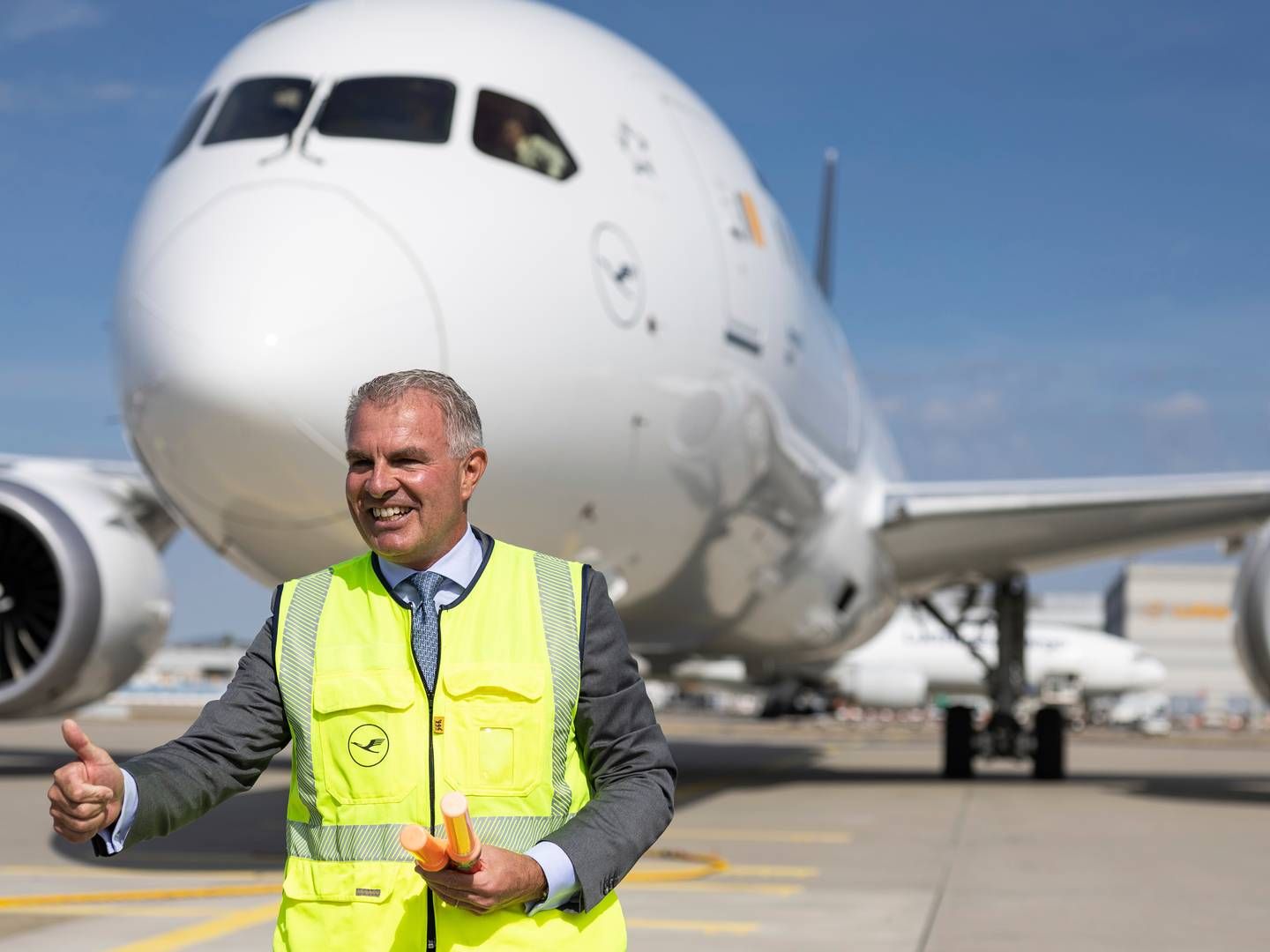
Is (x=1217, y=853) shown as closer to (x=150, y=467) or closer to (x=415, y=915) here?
(x=150, y=467)

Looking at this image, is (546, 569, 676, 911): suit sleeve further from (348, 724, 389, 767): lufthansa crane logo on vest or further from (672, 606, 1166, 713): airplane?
(672, 606, 1166, 713): airplane

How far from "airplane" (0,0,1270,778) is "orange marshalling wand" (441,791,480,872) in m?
3.89

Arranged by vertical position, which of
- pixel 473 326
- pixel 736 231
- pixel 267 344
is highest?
pixel 736 231

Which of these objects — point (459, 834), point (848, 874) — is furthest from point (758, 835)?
point (459, 834)

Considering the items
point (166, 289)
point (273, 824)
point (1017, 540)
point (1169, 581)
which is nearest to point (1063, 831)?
point (1017, 540)

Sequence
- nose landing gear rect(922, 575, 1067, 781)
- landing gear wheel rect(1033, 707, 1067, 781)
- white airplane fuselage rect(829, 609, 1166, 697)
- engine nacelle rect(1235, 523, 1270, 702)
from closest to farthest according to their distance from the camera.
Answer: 1. engine nacelle rect(1235, 523, 1270, 702)
2. nose landing gear rect(922, 575, 1067, 781)
3. landing gear wheel rect(1033, 707, 1067, 781)
4. white airplane fuselage rect(829, 609, 1166, 697)

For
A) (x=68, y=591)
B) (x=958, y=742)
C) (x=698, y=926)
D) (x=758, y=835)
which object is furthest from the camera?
(x=958, y=742)

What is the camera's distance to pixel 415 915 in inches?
80.8

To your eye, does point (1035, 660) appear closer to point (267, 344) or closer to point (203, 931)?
point (267, 344)

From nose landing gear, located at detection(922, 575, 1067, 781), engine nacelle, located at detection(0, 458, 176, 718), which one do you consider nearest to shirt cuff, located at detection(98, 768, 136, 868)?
engine nacelle, located at detection(0, 458, 176, 718)

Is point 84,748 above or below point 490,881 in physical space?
above

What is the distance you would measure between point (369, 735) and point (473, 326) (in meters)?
3.91

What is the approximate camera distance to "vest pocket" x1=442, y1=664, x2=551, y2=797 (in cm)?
208

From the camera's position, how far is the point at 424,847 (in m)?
1.75
